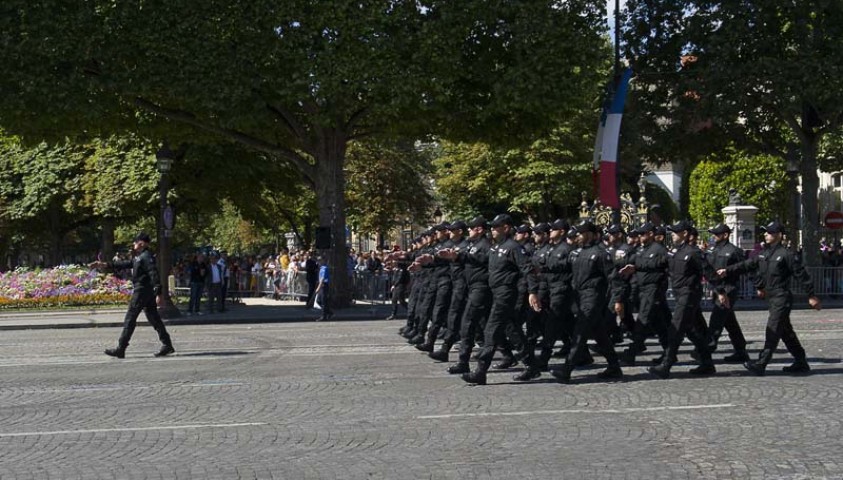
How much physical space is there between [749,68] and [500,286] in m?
21.6

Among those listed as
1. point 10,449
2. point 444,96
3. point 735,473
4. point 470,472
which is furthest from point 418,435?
point 444,96

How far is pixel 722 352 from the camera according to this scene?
16.6 metres

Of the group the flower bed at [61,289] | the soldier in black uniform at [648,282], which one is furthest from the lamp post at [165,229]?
the soldier in black uniform at [648,282]

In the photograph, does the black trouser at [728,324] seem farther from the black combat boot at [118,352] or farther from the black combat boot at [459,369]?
the black combat boot at [118,352]

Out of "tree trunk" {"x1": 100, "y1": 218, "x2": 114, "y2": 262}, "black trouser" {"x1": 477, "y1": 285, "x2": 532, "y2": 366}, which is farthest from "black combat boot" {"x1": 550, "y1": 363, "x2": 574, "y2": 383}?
"tree trunk" {"x1": 100, "y1": 218, "x2": 114, "y2": 262}

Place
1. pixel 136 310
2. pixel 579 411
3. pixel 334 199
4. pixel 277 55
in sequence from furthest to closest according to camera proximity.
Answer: pixel 334 199 → pixel 277 55 → pixel 136 310 → pixel 579 411

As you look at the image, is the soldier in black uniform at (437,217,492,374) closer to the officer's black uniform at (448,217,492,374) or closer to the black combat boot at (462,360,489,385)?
the officer's black uniform at (448,217,492,374)

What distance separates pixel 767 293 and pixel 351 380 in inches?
210

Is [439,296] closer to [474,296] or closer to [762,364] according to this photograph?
[474,296]

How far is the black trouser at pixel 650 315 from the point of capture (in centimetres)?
1463

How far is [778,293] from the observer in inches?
539

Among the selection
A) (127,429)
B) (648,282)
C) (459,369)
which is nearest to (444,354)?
(459,369)

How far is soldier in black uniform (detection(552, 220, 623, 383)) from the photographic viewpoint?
521 inches

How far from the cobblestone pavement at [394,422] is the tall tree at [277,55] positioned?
11.3 m
